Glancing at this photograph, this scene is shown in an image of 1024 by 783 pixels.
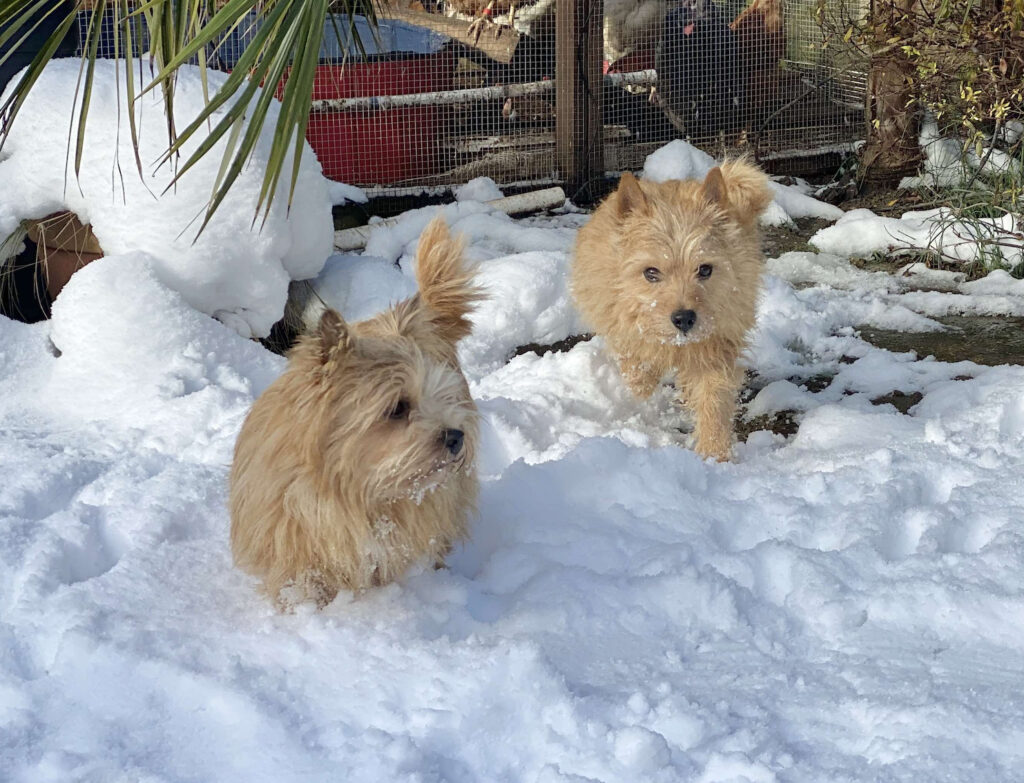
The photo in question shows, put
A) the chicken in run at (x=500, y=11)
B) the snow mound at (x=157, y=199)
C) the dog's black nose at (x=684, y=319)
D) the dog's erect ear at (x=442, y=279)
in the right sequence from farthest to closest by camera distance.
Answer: the chicken in run at (x=500, y=11) → the snow mound at (x=157, y=199) → the dog's black nose at (x=684, y=319) → the dog's erect ear at (x=442, y=279)

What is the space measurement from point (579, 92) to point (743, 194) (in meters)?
3.51

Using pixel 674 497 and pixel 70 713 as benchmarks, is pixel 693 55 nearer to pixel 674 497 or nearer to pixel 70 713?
pixel 674 497

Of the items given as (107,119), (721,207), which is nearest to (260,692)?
(721,207)

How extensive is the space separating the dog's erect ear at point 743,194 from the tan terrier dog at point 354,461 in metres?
1.90

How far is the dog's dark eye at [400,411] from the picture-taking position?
281cm

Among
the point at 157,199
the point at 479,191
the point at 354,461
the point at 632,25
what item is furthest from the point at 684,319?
the point at 632,25

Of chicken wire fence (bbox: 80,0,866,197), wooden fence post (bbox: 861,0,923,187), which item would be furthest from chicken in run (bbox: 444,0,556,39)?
wooden fence post (bbox: 861,0,923,187)

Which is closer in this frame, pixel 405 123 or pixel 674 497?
pixel 674 497

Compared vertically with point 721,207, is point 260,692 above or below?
below

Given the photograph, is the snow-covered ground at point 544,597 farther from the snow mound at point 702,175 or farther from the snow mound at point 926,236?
the snow mound at point 702,175

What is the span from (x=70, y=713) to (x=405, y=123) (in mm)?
5880

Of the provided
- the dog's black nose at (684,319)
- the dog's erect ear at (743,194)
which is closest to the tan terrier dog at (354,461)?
the dog's black nose at (684,319)

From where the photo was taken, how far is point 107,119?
517 cm

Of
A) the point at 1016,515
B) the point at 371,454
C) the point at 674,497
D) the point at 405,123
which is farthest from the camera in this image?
the point at 405,123
